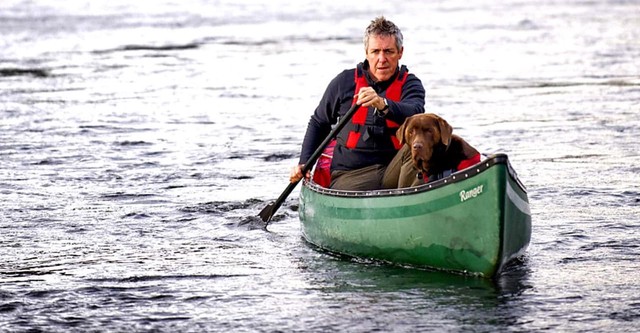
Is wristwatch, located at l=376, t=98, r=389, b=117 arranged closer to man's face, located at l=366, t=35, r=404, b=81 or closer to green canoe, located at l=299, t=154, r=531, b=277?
man's face, located at l=366, t=35, r=404, b=81

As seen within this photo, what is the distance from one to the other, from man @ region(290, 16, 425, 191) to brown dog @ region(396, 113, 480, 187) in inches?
16.3

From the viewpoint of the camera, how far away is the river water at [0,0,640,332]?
6930mm

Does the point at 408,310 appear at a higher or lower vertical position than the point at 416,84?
lower

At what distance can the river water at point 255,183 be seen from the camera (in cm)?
693

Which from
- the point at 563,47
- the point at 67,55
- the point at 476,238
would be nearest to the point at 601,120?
the point at 476,238

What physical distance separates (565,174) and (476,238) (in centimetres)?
413

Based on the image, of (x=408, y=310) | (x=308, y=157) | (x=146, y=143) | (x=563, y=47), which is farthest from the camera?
(x=563, y=47)

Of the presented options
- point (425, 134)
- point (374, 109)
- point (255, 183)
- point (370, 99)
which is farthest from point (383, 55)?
point (255, 183)

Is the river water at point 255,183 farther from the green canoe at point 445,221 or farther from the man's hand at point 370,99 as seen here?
the man's hand at point 370,99

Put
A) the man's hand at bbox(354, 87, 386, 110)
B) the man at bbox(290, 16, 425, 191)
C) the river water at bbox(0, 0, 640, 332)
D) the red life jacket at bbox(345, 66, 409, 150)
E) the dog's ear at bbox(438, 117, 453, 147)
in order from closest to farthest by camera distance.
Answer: the river water at bbox(0, 0, 640, 332), the dog's ear at bbox(438, 117, 453, 147), the man's hand at bbox(354, 87, 386, 110), the man at bbox(290, 16, 425, 191), the red life jacket at bbox(345, 66, 409, 150)

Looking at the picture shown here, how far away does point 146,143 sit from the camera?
44.7 ft

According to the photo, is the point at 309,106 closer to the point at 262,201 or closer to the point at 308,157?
the point at 262,201

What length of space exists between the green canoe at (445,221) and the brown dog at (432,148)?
15cm

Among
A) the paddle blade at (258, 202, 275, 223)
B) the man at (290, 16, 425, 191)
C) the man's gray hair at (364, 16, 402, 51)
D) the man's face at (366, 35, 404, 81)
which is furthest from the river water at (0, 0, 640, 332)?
the man's gray hair at (364, 16, 402, 51)
